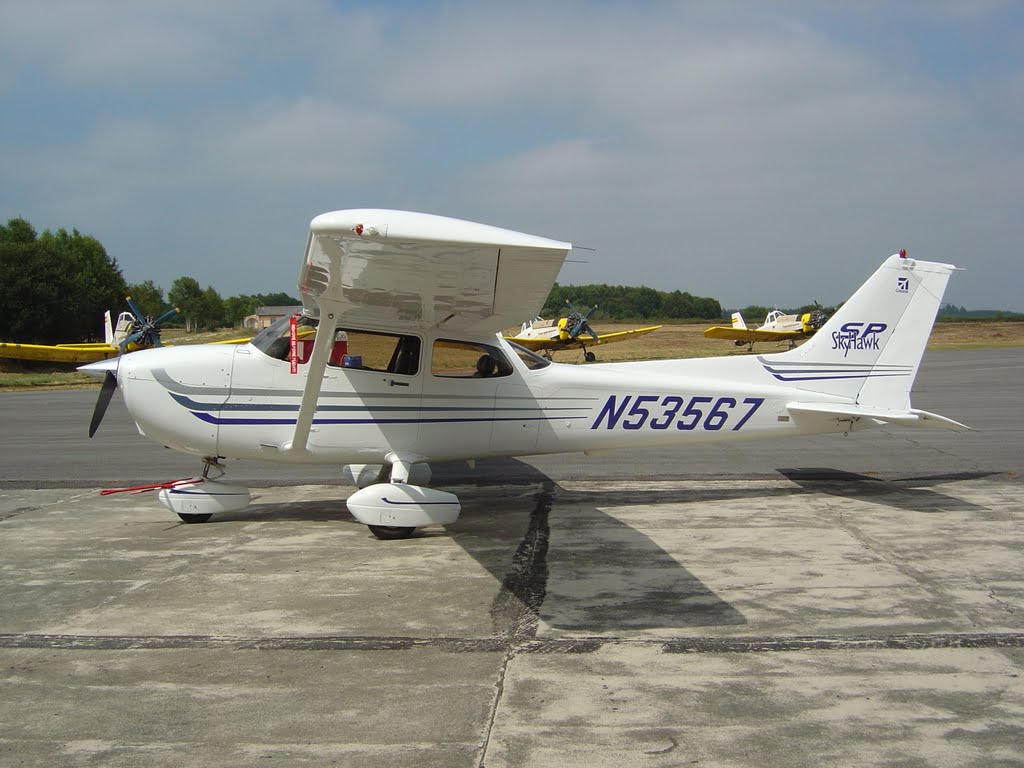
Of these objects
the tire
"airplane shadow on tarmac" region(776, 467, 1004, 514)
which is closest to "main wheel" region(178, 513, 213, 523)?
the tire

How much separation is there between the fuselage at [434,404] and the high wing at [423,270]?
52 cm

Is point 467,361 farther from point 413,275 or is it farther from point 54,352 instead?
point 54,352

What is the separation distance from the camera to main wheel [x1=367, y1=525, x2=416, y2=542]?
6914 mm

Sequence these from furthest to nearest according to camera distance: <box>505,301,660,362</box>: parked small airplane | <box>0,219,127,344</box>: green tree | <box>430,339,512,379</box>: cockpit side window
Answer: <box>0,219,127,344</box>: green tree, <box>505,301,660,362</box>: parked small airplane, <box>430,339,512,379</box>: cockpit side window

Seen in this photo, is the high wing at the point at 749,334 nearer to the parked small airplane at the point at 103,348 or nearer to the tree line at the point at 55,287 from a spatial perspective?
the tree line at the point at 55,287

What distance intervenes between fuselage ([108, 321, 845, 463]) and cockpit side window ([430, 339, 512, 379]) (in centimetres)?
1

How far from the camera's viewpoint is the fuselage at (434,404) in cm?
716

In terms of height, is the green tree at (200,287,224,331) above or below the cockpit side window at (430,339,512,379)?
below

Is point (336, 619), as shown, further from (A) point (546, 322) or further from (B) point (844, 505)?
(A) point (546, 322)

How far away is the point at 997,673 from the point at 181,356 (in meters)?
6.38

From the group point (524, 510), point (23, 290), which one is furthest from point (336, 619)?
point (23, 290)

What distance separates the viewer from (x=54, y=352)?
32469 mm

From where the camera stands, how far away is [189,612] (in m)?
5.23

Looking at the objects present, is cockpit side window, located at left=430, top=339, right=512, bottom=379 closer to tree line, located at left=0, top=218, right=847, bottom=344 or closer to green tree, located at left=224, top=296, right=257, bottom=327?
tree line, located at left=0, top=218, right=847, bottom=344
